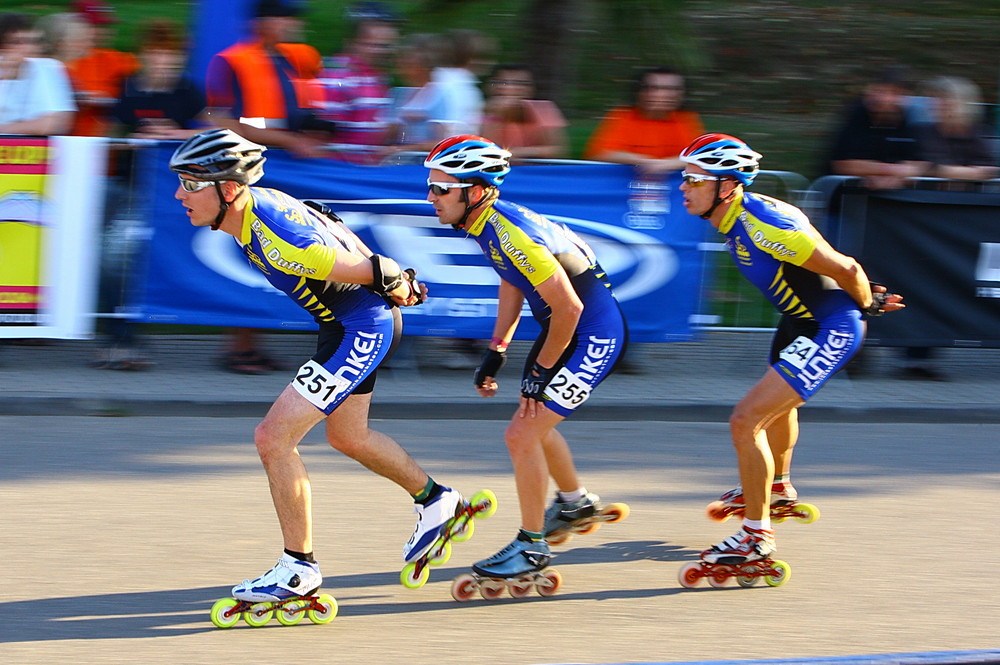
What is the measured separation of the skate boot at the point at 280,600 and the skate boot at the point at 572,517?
1.19m

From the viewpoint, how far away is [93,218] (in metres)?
7.69

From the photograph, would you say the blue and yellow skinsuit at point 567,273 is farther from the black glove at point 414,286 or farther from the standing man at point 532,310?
the black glove at point 414,286

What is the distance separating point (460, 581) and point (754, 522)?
1.25 metres

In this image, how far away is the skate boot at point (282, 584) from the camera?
4.30 metres

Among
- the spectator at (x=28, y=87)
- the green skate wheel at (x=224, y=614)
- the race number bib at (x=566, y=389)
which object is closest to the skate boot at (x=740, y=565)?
the race number bib at (x=566, y=389)

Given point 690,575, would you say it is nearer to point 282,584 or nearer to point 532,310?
point 532,310

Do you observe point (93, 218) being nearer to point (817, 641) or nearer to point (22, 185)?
point (22, 185)

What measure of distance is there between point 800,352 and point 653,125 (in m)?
3.62

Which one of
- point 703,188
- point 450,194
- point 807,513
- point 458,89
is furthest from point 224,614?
point 458,89

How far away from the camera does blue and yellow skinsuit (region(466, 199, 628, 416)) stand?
4.57 m

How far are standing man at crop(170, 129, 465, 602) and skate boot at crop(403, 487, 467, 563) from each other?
0.01 metres

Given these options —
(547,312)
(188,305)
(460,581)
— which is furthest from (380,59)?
(460,581)

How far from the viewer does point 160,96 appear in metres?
7.96

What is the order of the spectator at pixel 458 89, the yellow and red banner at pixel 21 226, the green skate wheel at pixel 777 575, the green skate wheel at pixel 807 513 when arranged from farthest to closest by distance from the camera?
the spectator at pixel 458 89 → the yellow and red banner at pixel 21 226 → the green skate wheel at pixel 807 513 → the green skate wheel at pixel 777 575
